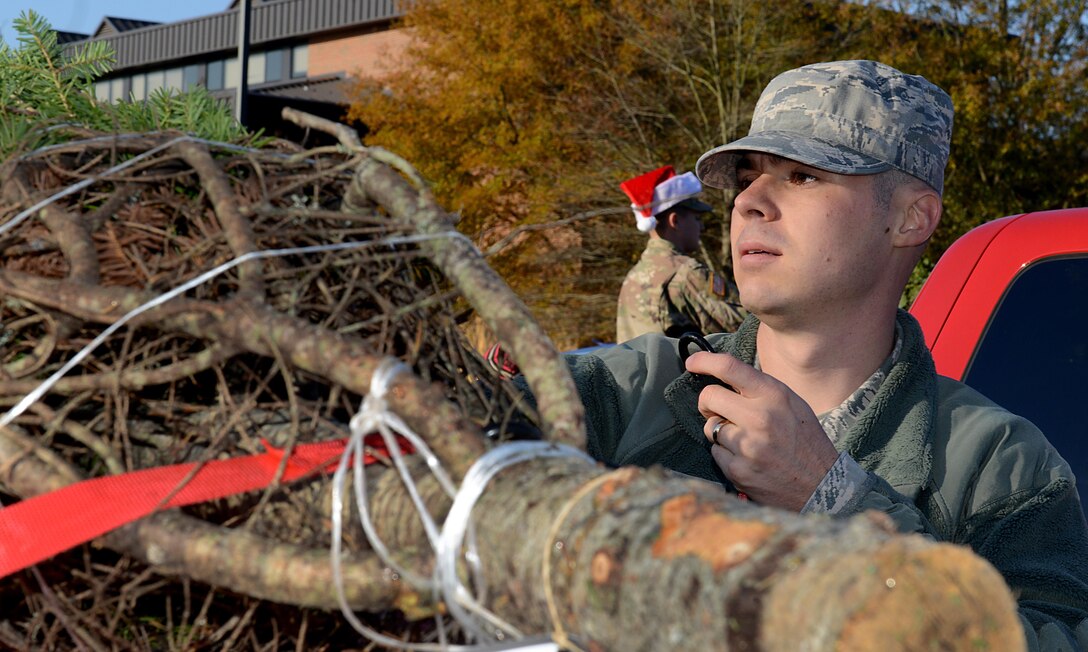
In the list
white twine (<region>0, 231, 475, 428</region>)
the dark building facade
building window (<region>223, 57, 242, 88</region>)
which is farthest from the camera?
building window (<region>223, 57, 242, 88</region>)

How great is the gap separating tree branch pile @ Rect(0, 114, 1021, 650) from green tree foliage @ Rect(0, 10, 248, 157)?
123 millimetres

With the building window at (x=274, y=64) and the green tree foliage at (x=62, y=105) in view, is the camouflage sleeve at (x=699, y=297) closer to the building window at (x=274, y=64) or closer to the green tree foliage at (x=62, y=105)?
the green tree foliage at (x=62, y=105)

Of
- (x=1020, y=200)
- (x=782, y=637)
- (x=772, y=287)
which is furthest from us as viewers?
(x=1020, y=200)

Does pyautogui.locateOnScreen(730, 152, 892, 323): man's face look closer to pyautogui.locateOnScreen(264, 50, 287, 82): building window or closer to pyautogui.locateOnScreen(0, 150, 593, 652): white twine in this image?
pyautogui.locateOnScreen(0, 150, 593, 652): white twine

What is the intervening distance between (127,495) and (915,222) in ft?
6.83

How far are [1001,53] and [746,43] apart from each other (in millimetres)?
4807

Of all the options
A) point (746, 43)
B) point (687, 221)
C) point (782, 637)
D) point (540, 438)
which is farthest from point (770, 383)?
point (746, 43)

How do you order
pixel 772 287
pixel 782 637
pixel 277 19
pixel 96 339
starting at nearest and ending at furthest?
pixel 782 637 < pixel 96 339 < pixel 772 287 < pixel 277 19

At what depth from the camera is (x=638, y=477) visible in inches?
43.9

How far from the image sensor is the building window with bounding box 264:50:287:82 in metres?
49.3

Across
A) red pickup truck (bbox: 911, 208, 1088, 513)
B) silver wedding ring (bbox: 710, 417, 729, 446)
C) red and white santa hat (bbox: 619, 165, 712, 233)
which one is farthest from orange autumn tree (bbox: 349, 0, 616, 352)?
silver wedding ring (bbox: 710, 417, 729, 446)

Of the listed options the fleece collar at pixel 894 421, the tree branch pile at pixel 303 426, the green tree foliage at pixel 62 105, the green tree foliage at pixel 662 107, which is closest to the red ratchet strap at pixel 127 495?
the tree branch pile at pixel 303 426

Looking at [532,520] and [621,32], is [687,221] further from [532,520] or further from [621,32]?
[621,32]

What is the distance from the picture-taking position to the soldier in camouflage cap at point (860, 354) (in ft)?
7.63
